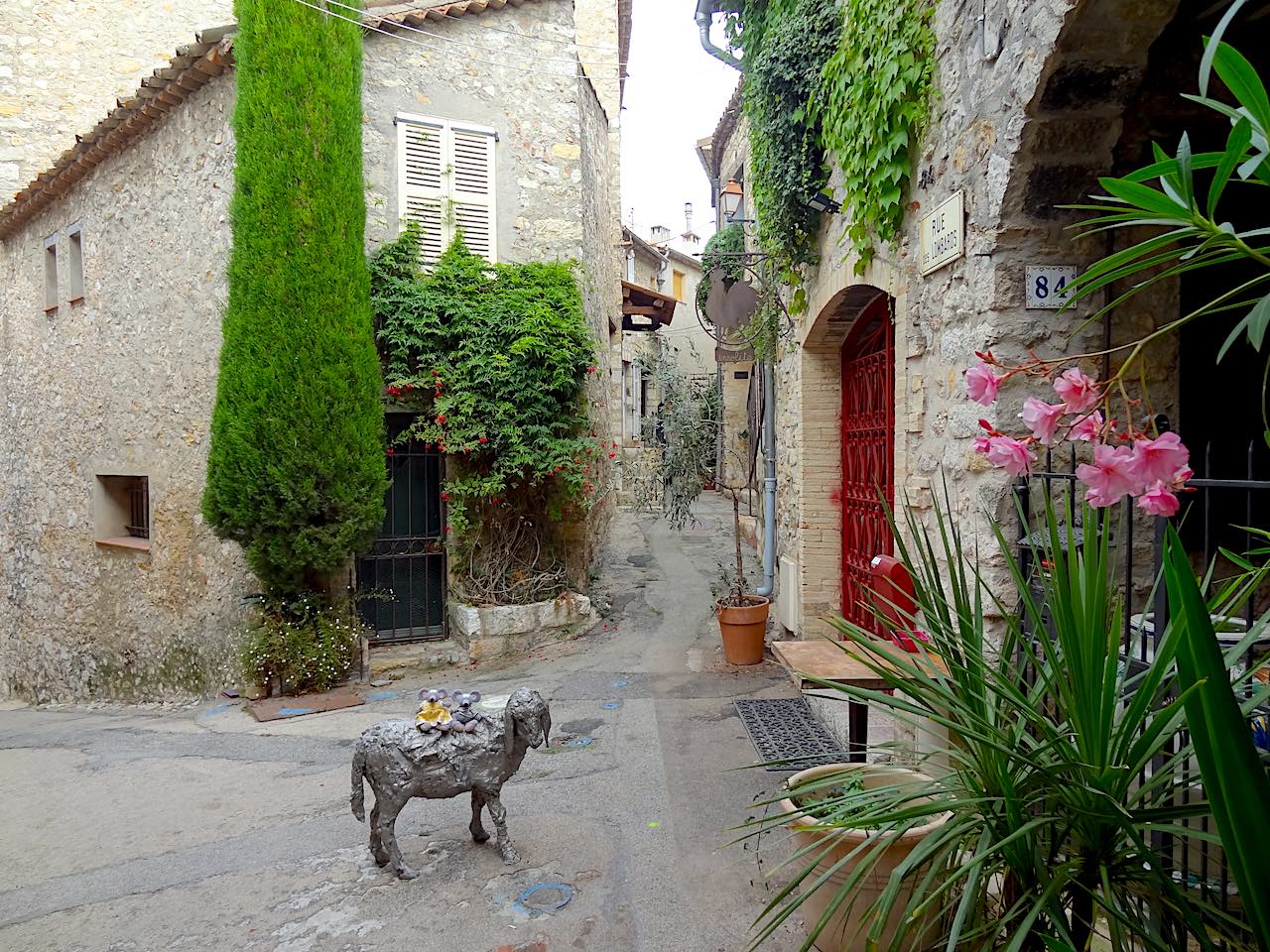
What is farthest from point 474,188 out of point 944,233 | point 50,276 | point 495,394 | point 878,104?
point 50,276

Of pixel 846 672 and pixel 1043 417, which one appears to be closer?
pixel 1043 417

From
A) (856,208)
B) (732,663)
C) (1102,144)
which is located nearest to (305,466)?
(732,663)

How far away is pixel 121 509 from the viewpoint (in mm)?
8523

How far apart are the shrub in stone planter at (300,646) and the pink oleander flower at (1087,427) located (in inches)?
234

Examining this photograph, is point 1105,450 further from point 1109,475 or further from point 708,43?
point 708,43

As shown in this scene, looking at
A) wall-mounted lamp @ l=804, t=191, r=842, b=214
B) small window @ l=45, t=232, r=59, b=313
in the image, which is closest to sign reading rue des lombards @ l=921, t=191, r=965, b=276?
wall-mounted lamp @ l=804, t=191, r=842, b=214

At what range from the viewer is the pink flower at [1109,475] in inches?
50.0

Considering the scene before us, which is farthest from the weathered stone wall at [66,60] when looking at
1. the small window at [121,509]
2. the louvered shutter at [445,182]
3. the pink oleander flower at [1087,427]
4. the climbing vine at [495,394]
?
the pink oleander flower at [1087,427]

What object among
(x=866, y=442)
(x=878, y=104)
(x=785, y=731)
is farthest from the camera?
(x=866, y=442)

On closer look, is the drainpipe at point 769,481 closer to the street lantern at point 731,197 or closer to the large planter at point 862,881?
the street lantern at point 731,197

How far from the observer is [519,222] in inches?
299

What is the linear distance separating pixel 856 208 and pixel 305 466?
A: 442cm

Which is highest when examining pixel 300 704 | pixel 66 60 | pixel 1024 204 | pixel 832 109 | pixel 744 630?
pixel 66 60

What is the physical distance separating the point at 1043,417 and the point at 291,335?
583 centimetres
